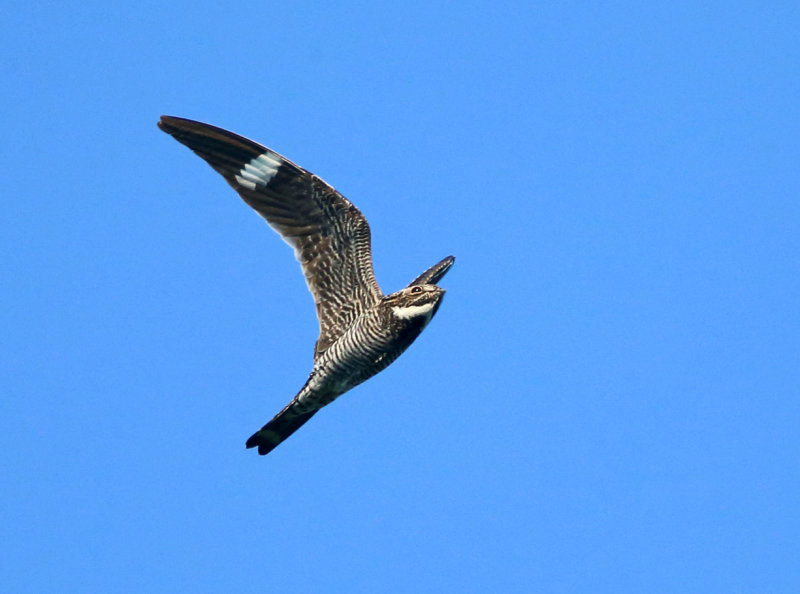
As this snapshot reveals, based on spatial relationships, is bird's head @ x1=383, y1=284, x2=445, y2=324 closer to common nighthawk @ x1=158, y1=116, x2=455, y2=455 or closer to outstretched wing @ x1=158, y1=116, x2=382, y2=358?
common nighthawk @ x1=158, y1=116, x2=455, y2=455

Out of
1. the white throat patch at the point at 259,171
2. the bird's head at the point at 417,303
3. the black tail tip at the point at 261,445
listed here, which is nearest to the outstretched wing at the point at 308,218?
the white throat patch at the point at 259,171

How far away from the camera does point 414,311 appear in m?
10.4

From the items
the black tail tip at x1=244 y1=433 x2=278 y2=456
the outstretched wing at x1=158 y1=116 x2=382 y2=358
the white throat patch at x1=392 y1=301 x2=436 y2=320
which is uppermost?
the outstretched wing at x1=158 y1=116 x2=382 y2=358

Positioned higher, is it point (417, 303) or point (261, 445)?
point (417, 303)

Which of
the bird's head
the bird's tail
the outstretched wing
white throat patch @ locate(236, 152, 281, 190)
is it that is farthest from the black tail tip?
white throat patch @ locate(236, 152, 281, 190)

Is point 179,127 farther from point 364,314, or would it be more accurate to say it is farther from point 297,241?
point 364,314

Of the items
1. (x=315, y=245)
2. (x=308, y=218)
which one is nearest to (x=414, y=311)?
(x=315, y=245)

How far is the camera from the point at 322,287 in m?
11.4

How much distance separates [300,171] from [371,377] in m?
2.49

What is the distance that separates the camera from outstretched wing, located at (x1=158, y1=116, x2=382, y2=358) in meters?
11.1

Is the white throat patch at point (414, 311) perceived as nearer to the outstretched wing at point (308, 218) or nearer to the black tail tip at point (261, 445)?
the outstretched wing at point (308, 218)

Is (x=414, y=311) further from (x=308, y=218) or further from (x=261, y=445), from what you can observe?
(x=261, y=445)

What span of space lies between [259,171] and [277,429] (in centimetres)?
300

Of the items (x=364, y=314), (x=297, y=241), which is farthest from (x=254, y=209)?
(x=364, y=314)
